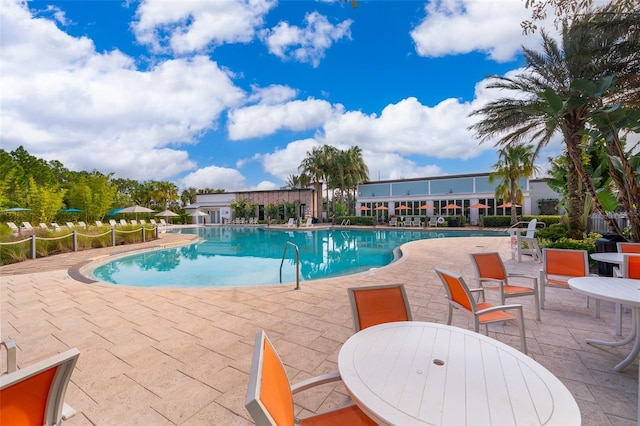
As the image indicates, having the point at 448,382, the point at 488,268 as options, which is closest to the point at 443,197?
the point at 488,268

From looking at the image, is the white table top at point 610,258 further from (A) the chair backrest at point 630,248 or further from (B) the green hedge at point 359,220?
(B) the green hedge at point 359,220

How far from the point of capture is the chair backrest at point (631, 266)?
10.5ft

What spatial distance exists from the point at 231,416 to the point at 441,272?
2.23 meters

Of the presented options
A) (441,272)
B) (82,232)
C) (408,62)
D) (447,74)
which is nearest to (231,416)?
(441,272)

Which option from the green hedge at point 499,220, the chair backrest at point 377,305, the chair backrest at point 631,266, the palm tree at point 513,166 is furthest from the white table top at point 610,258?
the green hedge at point 499,220

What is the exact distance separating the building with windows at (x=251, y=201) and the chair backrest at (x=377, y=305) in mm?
26419

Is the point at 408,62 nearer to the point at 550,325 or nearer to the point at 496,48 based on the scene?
the point at 496,48

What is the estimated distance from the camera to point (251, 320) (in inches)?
145

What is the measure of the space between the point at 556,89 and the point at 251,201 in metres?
29.1

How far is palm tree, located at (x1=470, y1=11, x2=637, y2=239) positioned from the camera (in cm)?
638

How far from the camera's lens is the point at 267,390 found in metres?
1.04

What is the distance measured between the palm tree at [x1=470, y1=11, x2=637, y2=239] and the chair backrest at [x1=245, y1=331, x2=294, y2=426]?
222 inches

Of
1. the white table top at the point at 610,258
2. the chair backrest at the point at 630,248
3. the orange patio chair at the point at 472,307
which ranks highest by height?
the chair backrest at the point at 630,248

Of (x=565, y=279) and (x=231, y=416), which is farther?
(x=565, y=279)
